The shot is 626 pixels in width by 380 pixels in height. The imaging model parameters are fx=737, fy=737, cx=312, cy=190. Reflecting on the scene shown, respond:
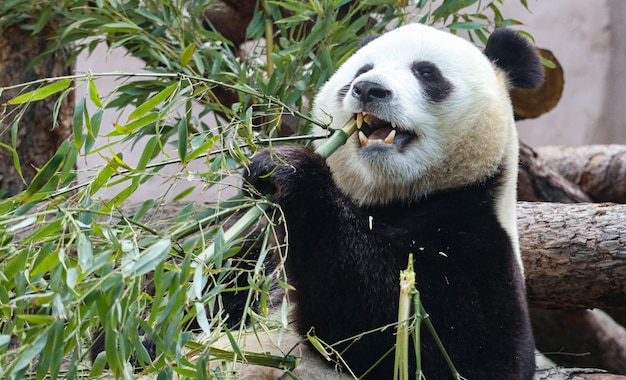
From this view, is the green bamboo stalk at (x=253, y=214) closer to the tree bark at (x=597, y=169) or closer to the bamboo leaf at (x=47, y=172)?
the bamboo leaf at (x=47, y=172)

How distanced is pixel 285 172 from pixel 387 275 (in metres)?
0.46

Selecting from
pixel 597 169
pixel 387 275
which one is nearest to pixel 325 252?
pixel 387 275

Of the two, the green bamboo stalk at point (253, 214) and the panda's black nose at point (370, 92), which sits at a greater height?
the panda's black nose at point (370, 92)

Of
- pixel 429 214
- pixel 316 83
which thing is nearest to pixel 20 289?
pixel 429 214

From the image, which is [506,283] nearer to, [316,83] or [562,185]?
[316,83]

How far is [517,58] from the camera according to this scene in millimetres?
3057

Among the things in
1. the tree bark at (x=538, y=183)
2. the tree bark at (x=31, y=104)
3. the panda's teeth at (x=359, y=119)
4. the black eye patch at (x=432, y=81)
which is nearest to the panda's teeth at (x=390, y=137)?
the panda's teeth at (x=359, y=119)

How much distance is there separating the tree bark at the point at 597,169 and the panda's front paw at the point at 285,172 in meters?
3.47

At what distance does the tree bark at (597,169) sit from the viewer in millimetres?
5352

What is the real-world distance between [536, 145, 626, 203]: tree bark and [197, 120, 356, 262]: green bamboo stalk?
3288mm

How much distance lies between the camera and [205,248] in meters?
2.02

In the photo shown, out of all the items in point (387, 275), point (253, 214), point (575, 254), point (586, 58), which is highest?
point (253, 214)

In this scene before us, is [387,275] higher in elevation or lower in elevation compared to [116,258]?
lower

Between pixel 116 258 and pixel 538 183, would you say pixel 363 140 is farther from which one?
pixel 538 183
